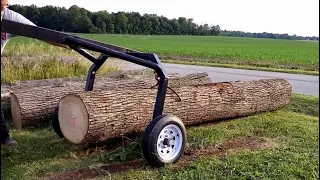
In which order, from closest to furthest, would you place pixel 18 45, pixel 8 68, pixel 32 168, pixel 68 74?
1. pixel 32 168
2. pixel 8 68
3. pixel 68 74
4. pixel 18 45

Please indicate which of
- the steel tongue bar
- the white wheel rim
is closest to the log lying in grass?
the white wheel rim

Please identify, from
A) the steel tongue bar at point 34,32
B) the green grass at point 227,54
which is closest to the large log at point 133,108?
the green grass at point 227,54

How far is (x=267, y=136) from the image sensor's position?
6.35 m

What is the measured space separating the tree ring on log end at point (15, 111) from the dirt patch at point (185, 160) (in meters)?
2.24

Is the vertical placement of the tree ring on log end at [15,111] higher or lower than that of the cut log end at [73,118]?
lower

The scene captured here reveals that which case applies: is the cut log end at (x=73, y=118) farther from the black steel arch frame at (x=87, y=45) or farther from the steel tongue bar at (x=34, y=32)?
the steel tongue bar at (x=34, y=32)

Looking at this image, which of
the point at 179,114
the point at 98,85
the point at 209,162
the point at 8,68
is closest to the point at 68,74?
the point at 8,68

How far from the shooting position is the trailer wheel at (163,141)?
436 centimetres

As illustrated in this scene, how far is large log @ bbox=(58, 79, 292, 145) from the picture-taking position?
501cm

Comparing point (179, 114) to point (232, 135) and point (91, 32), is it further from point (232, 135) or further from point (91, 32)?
point (91, 32)

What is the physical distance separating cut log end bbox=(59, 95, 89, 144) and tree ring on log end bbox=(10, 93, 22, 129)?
4.41 feet

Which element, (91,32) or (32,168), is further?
(91,32)

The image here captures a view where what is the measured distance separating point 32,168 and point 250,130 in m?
3.60

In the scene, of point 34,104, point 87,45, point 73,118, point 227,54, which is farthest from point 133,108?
point 227,54
